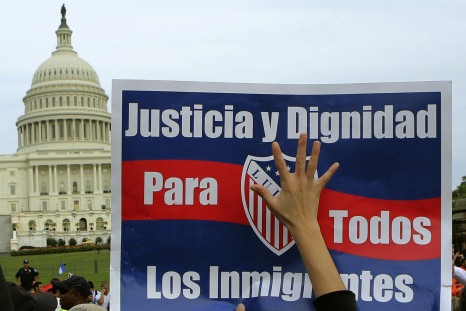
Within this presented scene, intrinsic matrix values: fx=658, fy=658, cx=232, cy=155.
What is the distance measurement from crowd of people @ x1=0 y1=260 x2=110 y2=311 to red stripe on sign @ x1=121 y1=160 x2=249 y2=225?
1.31ft

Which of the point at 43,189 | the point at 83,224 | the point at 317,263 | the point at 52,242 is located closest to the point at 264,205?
the point at 317,263

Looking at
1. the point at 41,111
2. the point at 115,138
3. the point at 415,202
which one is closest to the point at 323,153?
the point at 415,202

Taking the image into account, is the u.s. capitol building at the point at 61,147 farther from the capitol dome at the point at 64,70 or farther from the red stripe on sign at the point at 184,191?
the red stripe on sign at the point at 184,191

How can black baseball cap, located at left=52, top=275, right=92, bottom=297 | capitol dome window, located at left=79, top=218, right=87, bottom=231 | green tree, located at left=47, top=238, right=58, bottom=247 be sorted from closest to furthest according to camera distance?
black baseball cap, located at left=52, top=275, right=92, bottom=297, green tree, located at left=47, top=238, right=58, bottom=247, capitol dome window, located at left=79, top=218, right=87, bottom=231

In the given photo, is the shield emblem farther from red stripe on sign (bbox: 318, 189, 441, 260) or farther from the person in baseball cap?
the person in baseball cap

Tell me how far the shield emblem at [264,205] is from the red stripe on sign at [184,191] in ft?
0.08

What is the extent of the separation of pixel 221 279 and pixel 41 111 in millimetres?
92688

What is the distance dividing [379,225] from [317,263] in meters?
0.60

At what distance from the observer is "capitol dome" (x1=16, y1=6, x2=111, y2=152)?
90062 mm

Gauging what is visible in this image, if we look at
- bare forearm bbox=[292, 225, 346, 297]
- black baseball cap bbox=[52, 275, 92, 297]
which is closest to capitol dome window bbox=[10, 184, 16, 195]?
black baseball cap bbox=[52, 275, 92, 297]

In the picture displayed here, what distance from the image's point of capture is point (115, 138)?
84.5 inches

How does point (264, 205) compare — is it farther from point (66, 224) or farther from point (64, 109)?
point (64, 109)

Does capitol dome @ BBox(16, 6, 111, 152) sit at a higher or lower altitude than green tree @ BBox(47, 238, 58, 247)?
higher

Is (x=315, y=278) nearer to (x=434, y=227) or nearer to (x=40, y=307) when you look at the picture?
(x=434, y=227)
